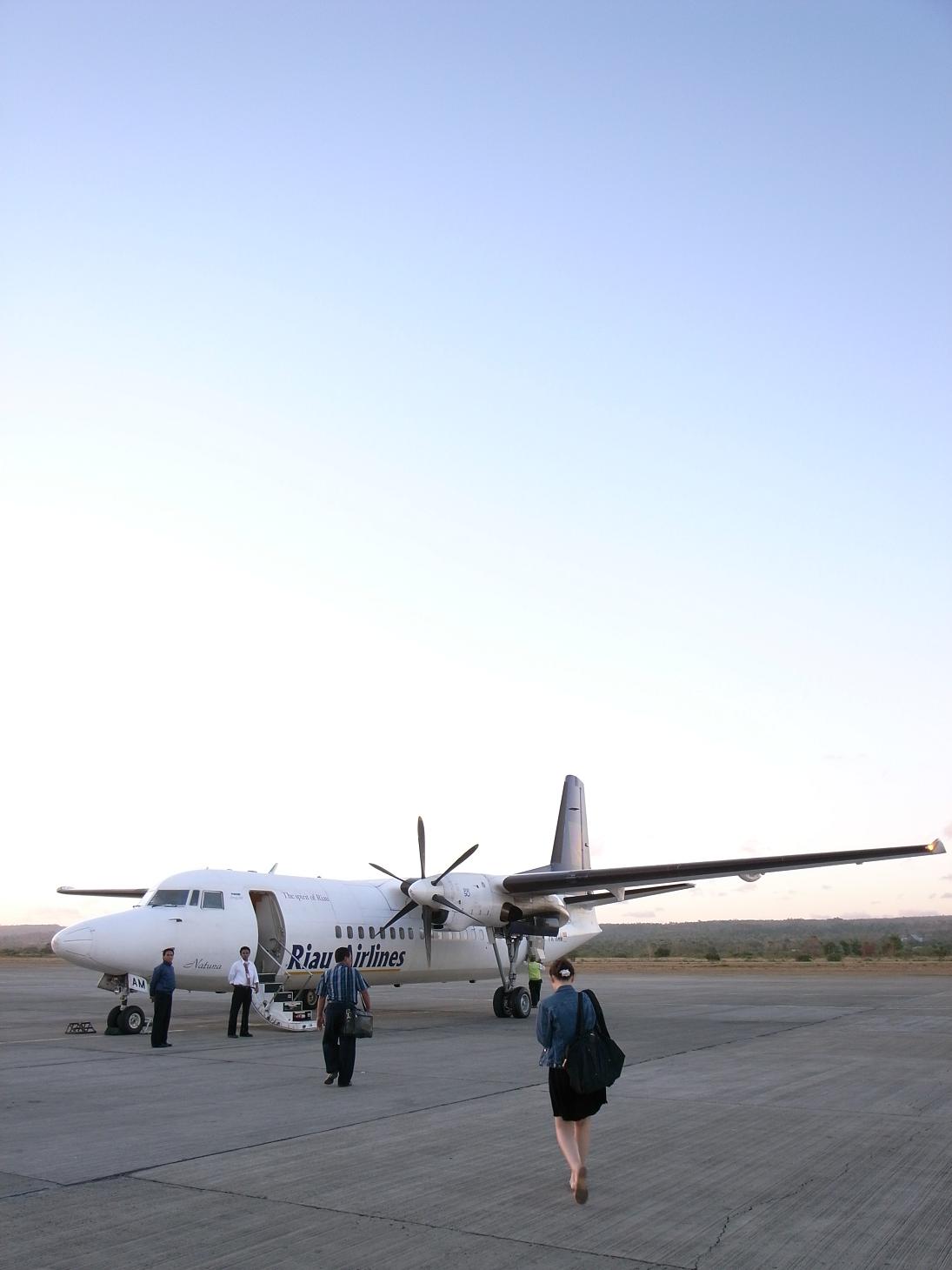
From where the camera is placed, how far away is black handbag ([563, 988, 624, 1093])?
22.0 ft

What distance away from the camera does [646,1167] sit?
765 centimetres

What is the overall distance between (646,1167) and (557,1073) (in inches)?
56.7

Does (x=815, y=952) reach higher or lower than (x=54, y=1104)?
higher

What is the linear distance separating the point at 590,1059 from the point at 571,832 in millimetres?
23368

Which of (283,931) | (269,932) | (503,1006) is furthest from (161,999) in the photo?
(503,1006)

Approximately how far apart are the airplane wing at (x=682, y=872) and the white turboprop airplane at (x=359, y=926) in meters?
0.03

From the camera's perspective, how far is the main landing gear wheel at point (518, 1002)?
22531mm

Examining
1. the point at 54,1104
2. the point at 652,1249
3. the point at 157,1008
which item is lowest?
the point at 652,1249

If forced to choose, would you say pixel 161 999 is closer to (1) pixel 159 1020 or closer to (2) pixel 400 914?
(1) pixel 159 1020

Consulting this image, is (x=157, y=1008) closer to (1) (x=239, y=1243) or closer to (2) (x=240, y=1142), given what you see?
(2) (x=240, y=1142)

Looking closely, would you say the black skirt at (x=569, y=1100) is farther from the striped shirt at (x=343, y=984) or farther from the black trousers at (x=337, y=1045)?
the black trousers at (x=337, y=1045)

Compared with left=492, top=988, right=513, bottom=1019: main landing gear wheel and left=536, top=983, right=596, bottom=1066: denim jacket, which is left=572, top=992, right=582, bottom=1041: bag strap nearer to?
left=536, top=983, right=596, bottom=1066: denim jacket

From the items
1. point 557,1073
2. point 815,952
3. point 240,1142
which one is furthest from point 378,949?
point 815,952

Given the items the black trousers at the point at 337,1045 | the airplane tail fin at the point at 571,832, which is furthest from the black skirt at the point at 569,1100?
the airplane tail fin at the point at 571,832
